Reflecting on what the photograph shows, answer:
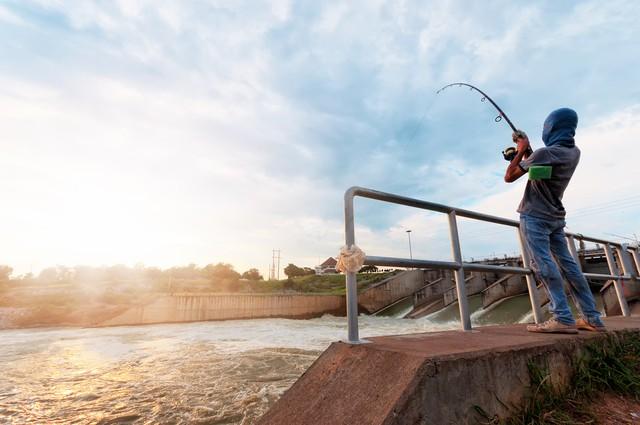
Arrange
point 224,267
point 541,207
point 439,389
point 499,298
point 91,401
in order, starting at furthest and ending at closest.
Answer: point 224,267 → point 499,298 → point 91,401 → point 541,207 → point 439,389

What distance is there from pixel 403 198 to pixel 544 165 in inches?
42.7

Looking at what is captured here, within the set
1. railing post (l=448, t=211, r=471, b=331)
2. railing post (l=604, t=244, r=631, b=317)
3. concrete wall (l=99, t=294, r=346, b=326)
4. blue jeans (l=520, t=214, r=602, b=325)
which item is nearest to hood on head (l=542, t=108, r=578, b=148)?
blue jeans (l=520, t=214, r=602, b=325)

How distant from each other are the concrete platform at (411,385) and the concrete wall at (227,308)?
23542 mm

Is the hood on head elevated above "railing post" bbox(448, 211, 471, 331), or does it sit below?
above

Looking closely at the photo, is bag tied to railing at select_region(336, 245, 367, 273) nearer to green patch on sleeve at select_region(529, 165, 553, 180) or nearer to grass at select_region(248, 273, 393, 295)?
green patch on sleeve at select_region(529, 165, 553, 180)

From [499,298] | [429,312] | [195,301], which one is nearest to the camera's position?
[499,298]

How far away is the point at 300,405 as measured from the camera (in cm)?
121

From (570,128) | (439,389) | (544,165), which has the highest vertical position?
(570,128)

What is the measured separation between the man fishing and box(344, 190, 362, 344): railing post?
4.50ft

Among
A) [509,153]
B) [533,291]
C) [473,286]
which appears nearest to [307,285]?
[473,286]

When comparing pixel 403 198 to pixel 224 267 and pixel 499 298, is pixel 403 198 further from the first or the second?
pixel 224 267

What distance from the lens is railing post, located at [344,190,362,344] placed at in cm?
152

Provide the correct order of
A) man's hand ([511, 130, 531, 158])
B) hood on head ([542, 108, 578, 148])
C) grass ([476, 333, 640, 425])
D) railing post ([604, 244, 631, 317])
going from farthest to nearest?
railing post ([604, 244, 631, 317])
man's hand ([511, 130, 531, 158])
hood on head ([542, 108, 578, 148])
grass ([476, 333, 640, 425])

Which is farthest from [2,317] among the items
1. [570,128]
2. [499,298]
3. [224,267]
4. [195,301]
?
[499,298]
